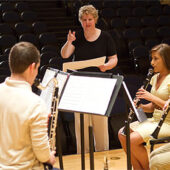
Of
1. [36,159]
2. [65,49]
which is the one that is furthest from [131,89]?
[36,159]

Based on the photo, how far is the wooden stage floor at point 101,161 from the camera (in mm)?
3441

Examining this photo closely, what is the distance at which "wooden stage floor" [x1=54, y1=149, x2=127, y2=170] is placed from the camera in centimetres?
344

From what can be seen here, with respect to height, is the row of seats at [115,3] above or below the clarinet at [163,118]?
above

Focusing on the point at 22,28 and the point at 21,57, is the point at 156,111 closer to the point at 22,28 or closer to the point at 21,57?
the point at 21,57

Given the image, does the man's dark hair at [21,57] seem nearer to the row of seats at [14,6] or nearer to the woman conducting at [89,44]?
the woman conducting at [89,44]

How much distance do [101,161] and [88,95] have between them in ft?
4.58

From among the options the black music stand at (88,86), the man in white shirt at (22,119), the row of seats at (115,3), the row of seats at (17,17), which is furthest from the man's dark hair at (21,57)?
the row of seats at (115,3)

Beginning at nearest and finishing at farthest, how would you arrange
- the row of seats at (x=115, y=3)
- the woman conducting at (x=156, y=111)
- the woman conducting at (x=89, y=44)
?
the woman conducting at (x=156, y=111) → the woman conducting at (x=89, y=44) → the row of seats at (x=115, y=3)

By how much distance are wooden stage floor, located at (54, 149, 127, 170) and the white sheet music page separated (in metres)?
1.19

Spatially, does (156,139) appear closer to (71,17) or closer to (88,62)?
(88,62)

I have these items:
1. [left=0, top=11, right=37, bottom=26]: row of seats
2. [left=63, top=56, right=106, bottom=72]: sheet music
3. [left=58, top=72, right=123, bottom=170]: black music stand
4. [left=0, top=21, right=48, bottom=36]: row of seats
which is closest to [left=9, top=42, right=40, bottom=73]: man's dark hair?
[left=58, top=72, right=123, bottom=170]: black music stand

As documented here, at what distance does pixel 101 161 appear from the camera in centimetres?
360

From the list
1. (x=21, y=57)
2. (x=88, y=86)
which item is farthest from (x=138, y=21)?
(x=21, y=57)

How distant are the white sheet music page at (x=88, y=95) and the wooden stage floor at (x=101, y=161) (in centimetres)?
119
